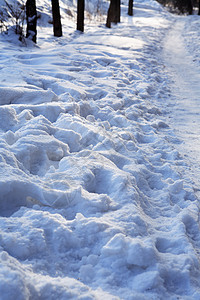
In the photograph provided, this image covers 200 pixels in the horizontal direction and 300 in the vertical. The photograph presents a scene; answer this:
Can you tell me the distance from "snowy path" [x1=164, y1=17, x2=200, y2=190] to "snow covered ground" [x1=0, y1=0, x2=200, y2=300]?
0.10ft

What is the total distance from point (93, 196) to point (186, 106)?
324cm

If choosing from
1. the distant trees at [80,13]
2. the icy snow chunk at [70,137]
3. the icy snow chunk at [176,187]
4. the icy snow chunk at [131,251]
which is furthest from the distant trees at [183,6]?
the icy snow chunk at [131,251]

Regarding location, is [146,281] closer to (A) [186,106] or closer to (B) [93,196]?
(B) [93,196]

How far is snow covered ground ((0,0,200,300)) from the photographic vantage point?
1358 millimetres

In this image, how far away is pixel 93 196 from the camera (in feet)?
6.08

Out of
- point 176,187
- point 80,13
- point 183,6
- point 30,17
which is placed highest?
point 183,6

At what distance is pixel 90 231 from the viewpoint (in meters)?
1.59

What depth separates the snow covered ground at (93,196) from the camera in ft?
4.46

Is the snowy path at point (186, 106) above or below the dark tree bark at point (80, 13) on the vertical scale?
below

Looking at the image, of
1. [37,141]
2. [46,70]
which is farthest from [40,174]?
[46,70]

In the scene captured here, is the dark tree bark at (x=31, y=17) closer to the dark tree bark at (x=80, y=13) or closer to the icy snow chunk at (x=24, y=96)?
the dark tree bark at (x=80, y=13)

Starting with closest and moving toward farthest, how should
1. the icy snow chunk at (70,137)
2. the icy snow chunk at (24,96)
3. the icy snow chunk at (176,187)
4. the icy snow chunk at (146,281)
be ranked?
the icy snow chunk at (146,281)
the icy snow chunk at (176,187)
the icy snow chunk at (70,137)
the icy snow chunk at (24,96)

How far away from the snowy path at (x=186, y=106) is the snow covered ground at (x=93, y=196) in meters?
0.03

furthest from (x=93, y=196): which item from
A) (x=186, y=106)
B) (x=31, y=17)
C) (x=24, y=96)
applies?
(x=31, y=17)
